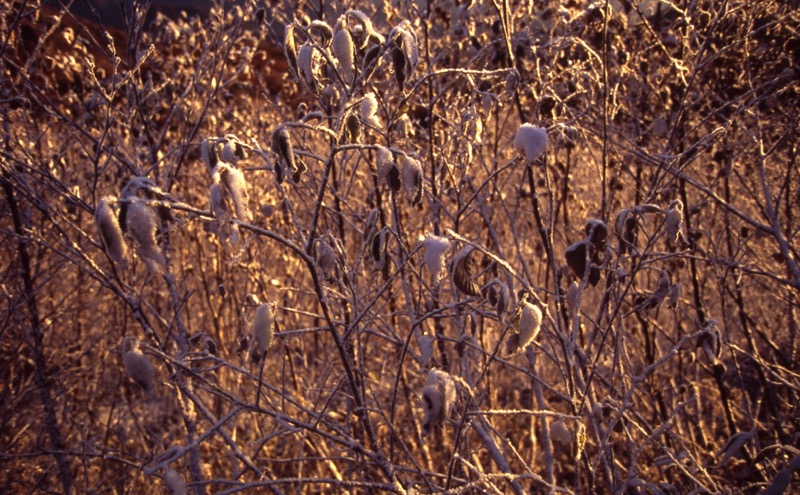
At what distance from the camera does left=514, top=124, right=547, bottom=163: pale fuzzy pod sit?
138 cm

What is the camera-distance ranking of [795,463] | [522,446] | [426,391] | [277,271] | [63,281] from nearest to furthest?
[426,391]
[795,463]
[522,446]
[63,281]
[277,271]

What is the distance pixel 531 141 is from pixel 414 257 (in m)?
2.21

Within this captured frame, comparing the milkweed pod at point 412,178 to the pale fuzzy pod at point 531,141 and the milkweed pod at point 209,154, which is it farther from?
the milkweed pod at point 209,154

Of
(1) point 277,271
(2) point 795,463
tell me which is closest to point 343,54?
(2) point 795,463

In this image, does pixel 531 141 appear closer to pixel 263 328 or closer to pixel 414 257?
pixel 263 328

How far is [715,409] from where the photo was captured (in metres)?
3.86

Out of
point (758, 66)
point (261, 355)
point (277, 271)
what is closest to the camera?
point (261, 355)

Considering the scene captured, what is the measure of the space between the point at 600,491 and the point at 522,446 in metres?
0.60

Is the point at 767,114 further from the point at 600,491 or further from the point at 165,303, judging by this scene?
the point at 165,303

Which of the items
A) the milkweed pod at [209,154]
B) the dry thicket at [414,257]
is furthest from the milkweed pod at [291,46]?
the milkweed pod at [209,154]

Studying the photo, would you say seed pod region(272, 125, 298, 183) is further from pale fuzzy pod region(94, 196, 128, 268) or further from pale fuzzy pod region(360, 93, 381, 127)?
pale fuzzy pod region(94, 196, 128, 268)

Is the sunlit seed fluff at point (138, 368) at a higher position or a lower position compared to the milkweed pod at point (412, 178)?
lower

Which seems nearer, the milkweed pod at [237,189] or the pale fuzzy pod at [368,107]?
the milkweed pod at [237,189]

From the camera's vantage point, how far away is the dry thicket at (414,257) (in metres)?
1.46
